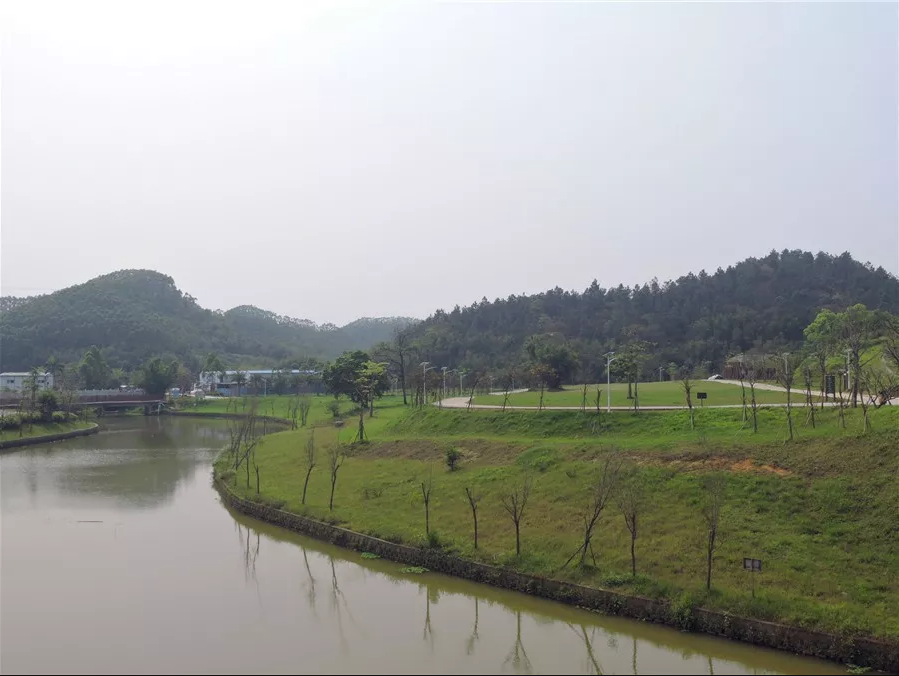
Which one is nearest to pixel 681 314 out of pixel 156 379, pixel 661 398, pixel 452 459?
pixel 661 398

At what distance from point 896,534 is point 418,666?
1168 centimetres

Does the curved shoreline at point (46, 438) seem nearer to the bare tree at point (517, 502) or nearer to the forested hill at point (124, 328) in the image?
the bare tree at point (517, 502)

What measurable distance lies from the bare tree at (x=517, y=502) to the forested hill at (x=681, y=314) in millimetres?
57072

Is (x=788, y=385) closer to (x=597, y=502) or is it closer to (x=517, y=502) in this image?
Answer: (x=517, y=502)

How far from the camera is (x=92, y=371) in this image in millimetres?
96875

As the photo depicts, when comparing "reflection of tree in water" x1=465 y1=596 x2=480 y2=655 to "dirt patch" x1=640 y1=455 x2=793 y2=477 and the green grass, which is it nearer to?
"dirt patch" x1=640 y1=455 x2=793 y2=477

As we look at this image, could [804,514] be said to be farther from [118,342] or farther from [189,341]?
[189,341]

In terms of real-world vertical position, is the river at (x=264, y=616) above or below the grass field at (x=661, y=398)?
below

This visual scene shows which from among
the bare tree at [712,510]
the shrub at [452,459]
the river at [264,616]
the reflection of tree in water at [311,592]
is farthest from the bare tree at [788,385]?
the reflection of tree in water at [311,592]

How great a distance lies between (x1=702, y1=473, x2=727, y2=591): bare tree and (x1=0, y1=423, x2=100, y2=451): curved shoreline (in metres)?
48.1

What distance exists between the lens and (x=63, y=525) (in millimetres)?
25734

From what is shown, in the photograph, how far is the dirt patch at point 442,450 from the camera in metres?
28.4

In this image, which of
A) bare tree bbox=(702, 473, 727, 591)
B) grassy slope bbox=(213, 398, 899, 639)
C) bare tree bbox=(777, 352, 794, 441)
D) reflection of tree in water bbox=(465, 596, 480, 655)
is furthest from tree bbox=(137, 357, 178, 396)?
bare tree bbox=(702, 473, 727, 591)

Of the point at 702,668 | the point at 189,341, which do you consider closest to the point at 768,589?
the point at 702,668
